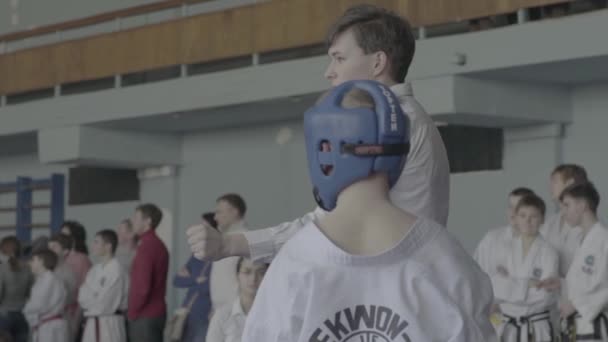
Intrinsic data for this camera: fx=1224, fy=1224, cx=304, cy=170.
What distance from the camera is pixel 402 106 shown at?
2.83m

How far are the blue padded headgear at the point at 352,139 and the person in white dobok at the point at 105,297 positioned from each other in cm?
809

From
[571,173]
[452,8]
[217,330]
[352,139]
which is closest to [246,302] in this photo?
[217,330]

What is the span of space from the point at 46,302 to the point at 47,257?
382mm

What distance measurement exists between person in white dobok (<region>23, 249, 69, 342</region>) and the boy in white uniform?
860cm

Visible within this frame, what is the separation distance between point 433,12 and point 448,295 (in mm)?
7185

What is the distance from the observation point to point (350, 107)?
6.91 feet

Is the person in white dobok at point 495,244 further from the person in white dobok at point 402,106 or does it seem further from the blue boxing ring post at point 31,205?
the blue boxing ring post at point 31,205

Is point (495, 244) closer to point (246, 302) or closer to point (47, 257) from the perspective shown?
point (246, 302)

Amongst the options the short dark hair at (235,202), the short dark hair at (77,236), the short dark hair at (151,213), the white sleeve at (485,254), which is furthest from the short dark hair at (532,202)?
the short dark hair at (77,236)

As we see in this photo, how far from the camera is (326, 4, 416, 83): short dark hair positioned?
9.55 feet

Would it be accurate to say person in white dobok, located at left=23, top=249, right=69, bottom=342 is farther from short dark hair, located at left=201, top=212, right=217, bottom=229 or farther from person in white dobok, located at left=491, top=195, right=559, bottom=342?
person in white dobok, located at left=491, top=195, right=559, bottom=342

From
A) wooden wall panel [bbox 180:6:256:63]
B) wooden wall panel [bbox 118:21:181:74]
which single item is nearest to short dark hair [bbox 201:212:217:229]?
wooden wall panel [bbox 180:6:256:63]

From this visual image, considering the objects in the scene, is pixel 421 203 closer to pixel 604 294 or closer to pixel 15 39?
pixel 604 294

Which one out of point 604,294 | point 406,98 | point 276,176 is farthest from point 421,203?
point 276,176
